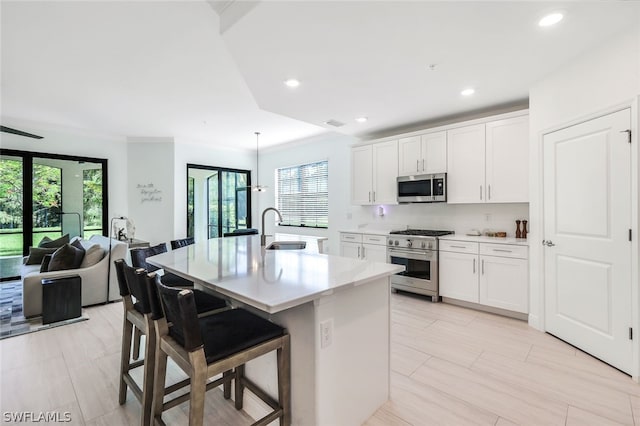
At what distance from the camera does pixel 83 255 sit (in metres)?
4.10

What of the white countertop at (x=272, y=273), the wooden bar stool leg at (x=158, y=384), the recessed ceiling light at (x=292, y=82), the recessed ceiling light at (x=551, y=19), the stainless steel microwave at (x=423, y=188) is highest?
the recessed ceiling light at (x=551, y=19)

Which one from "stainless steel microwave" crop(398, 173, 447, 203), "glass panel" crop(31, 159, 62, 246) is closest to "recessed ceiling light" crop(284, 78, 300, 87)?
"stainless steel microwave" crop(398, 173, 447, 203)

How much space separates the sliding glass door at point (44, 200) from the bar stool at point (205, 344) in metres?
5.97

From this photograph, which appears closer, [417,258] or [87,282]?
[87,282]

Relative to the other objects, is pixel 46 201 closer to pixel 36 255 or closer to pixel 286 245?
pixel 36 255

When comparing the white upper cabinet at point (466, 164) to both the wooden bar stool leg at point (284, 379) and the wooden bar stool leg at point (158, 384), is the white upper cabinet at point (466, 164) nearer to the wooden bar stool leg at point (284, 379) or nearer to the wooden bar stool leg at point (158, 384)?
the wooden bar stool leg at point (284, 379)

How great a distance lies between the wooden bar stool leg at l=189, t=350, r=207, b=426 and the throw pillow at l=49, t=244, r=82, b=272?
3.79 meters

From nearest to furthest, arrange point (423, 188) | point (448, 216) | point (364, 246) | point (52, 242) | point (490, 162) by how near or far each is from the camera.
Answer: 1. point (490, 162)
2. point (423, 188)
3. point (448, 216)
4. point (364, 246)
5. point (52, 242)

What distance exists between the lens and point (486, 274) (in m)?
3.67

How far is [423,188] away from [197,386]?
3.92 meters

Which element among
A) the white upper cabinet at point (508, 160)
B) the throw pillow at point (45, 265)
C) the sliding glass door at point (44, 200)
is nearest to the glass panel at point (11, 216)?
the sliding glass door at point (44, 200)

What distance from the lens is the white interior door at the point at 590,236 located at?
2.41 metres

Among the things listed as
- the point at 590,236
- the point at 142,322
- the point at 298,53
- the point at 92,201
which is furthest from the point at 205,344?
the point at 92,201

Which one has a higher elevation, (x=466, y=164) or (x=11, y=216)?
(x=466, y=164)
